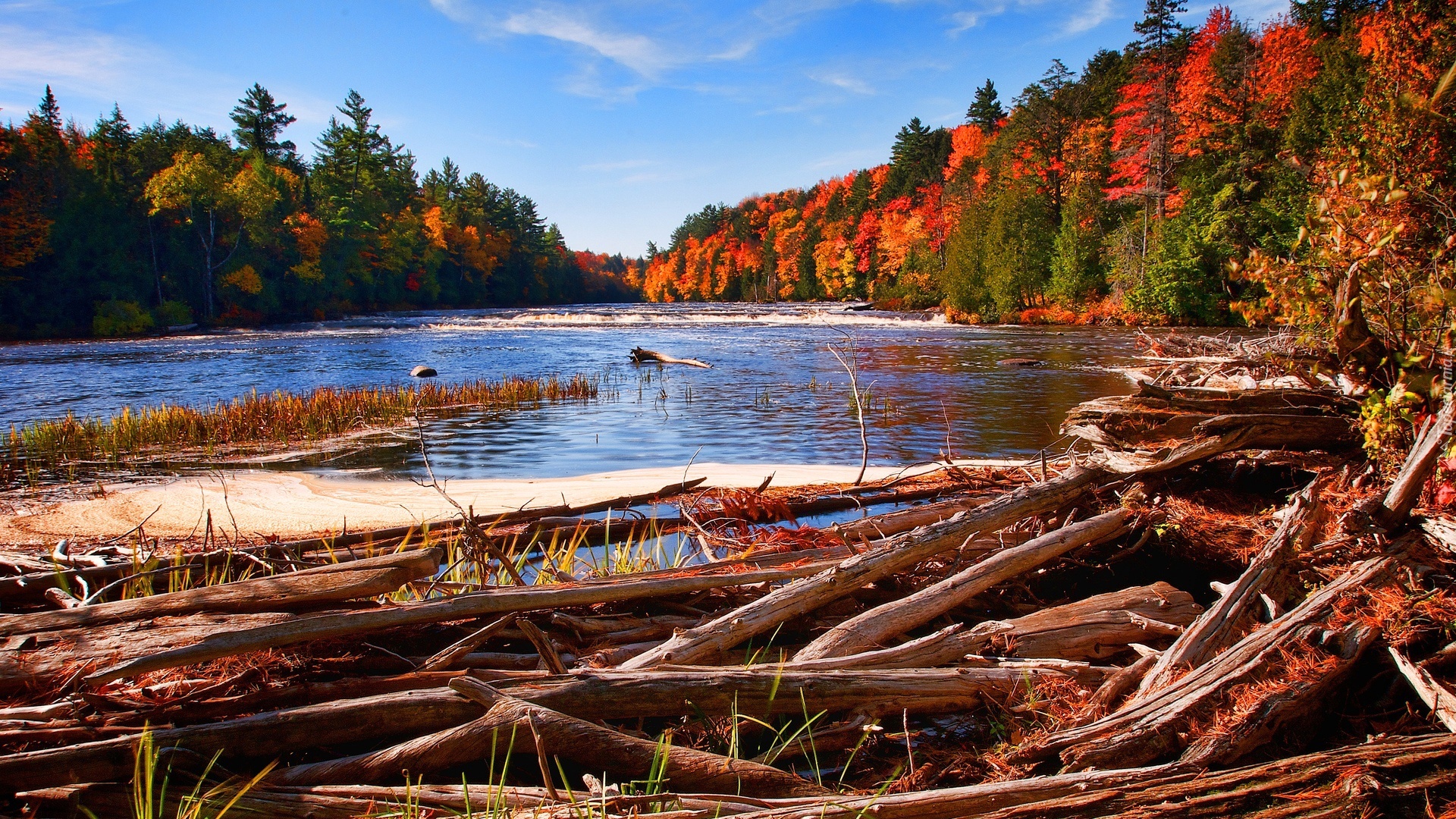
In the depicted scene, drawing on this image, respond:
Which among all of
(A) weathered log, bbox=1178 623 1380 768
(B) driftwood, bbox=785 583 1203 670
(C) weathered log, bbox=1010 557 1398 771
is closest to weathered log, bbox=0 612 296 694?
(B) driftwood, bbox=785 583 1203 670

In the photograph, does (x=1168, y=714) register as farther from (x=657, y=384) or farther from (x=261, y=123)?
(x=261, y=123)

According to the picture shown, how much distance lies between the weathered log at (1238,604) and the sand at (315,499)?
12.9 ft

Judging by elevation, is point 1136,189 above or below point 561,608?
above

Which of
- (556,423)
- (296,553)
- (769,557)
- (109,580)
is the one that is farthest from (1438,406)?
(556,423)

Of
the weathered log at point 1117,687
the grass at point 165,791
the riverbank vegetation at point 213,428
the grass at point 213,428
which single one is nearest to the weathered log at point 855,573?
the weathered log at point 1117,687

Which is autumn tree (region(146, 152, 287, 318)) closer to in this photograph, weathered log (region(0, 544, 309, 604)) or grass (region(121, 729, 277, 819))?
weathered log (region(0, 544, 309, 604))

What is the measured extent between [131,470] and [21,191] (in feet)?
151

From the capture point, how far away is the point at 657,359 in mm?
23938

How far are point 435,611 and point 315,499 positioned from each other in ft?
18.8

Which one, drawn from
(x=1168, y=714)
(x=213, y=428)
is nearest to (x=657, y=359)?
(x=213, y=428)

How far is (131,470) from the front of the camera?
9125 millimetres

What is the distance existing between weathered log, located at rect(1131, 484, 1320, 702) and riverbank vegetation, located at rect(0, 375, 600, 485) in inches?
411

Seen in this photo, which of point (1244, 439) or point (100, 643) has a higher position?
point (1244, 439)

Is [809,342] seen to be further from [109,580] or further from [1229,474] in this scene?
[109,580]
